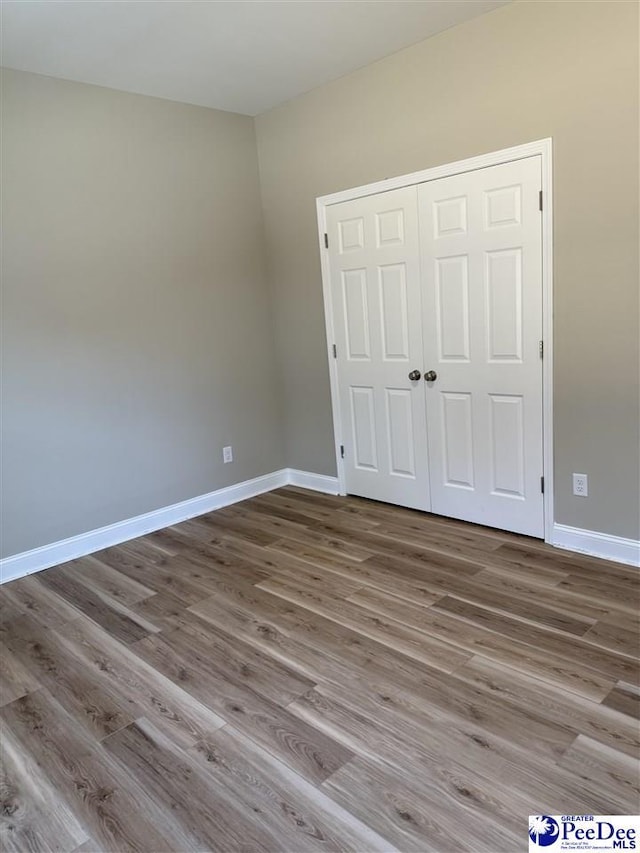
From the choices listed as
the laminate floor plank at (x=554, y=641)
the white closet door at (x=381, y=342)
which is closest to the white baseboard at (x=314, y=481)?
the white closet door at (x=381, y=342)

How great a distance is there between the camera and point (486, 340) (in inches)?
128

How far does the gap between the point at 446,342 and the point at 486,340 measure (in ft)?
0.86

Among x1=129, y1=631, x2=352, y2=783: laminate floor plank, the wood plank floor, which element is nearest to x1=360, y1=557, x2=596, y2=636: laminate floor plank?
the wood plank floor

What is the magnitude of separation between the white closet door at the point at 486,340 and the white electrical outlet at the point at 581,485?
192 mm

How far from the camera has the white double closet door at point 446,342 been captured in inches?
122

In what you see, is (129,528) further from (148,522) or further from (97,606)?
(97,606)

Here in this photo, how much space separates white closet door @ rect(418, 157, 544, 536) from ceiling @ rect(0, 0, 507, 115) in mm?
800

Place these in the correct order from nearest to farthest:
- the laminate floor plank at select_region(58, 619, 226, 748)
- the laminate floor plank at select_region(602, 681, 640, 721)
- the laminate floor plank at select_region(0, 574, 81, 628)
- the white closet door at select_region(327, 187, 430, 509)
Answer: the laminate floor plank at select_region(602, 681, 640, 721) → the laminate floor plank at select_region(58, 619, 226, 748) → the laminate floor plank at select_region(0, 574, 81, 628) → the white closet door at select_region(327, 187, 430, 509)

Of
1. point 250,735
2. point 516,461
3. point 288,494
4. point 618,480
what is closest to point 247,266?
point 288,494

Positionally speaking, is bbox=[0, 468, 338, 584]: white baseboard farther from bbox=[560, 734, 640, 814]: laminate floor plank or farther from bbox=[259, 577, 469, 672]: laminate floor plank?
bbox=[560, 734, 640, 814]: laminate floor plank

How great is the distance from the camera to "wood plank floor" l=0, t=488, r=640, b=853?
5.38 feet

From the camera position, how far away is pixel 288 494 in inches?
177

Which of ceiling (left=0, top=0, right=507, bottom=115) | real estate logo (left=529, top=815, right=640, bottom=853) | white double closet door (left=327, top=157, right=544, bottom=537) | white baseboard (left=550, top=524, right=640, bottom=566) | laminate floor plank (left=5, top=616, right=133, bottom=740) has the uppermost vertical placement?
ceiling (left=0, top=0, right=507, bottom=115)

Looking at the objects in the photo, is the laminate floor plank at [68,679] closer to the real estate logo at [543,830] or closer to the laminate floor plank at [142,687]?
the laminate floor plank at [142,687]
